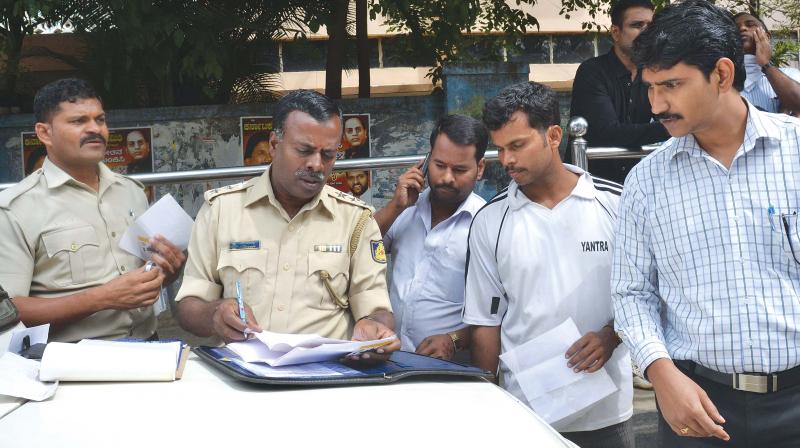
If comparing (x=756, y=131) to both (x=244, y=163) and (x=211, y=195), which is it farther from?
(x=244, y=163)

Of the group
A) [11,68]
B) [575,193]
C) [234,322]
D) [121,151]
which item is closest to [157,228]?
[234,322]

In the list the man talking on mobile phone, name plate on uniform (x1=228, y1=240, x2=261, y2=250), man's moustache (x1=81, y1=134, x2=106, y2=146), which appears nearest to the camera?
name plate on uniform (x1=228, y1=240, x2=261, y2=250)

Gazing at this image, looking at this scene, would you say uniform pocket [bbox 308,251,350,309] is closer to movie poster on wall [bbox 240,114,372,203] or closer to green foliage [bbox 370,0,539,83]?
movie poster on wall [bbox 240,114,372,203]

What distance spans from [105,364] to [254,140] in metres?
4.29

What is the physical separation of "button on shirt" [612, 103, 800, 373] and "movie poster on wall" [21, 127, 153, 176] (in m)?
4.43

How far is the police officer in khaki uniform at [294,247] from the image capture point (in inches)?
134

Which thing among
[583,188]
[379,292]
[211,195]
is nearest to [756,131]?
[583,188]

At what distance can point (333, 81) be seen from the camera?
8.14m

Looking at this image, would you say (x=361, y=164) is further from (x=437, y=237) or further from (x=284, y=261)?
(x=284, y=261)

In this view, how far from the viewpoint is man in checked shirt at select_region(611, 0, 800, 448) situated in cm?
250

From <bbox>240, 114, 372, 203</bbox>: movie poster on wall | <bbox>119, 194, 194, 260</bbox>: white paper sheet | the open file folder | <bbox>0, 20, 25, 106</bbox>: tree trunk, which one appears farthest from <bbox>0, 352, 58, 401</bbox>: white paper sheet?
<bbox>0, 20, 25, 106</bbox>: tree trunk

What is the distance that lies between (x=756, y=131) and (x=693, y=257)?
1.28 ft

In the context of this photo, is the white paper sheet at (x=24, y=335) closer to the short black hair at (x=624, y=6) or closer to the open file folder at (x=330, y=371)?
the open file folder at (x=330, y=371)

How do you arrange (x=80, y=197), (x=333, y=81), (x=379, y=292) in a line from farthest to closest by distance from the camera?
(x=333, y=81)
(x=80, y=197)
(x=379, y=292)
